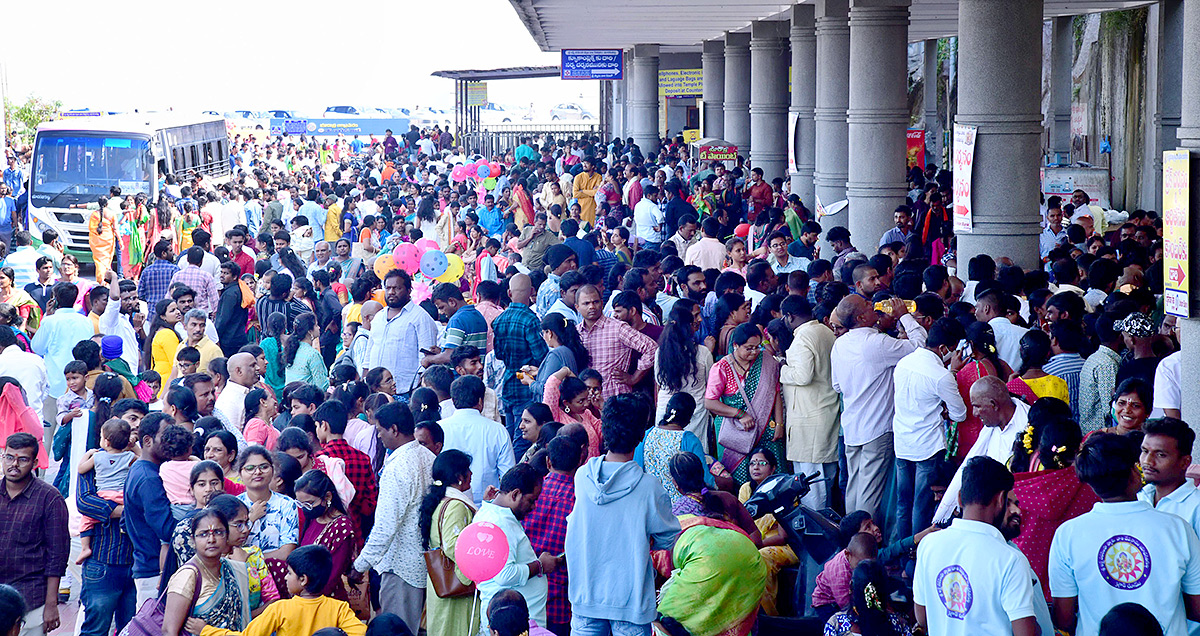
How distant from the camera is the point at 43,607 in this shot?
6.70 meters

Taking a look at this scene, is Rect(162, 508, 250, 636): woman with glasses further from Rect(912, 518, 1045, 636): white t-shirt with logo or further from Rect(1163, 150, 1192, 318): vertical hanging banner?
Rect(1163, 150, 1192, 318): vertical hanging banner

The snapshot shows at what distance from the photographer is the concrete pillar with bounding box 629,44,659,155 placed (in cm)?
3625

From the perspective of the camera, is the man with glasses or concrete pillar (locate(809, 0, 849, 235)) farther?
concrete pillar (locate(809, 0, 849, 235))

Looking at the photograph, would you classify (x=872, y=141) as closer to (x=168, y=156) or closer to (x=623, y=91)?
(x=168, y=156)


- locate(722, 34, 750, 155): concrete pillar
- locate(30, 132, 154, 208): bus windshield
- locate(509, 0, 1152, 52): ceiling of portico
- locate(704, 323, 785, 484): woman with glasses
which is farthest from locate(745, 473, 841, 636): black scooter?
locate(722, 34, 750, 155): concrete pillar

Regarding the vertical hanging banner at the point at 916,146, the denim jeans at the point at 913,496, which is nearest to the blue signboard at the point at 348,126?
the vertical hanging banner at the point at 916,146

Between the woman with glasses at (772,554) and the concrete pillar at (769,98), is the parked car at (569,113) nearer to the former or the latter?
the concrete pillar at (769,98)

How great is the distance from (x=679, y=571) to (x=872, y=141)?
11.6 meters

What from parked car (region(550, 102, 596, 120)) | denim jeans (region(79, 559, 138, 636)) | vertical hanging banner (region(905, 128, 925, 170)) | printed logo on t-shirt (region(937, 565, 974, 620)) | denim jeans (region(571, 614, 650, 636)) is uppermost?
parked car (region(550, 102, 596, 120))

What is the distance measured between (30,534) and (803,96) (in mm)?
18006

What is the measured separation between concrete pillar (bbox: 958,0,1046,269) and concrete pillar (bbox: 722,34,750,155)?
54.8ft

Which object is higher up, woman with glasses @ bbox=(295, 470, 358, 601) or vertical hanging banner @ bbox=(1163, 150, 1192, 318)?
vertical hanging banner @ bbox=(1163, 150, 1192, 318)

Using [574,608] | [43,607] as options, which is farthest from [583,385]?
[43,607]

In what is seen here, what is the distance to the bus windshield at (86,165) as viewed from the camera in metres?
24.6
